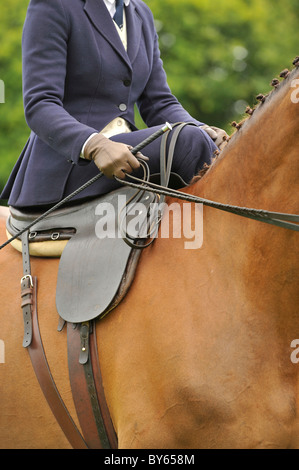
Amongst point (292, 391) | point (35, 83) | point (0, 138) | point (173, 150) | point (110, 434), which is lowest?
point (110, 434)

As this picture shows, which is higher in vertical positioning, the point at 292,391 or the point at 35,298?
the point at 35,298

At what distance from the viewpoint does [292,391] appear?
3328mm

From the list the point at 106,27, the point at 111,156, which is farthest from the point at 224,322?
the point at 106,27

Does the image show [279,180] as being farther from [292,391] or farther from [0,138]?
[0,138]

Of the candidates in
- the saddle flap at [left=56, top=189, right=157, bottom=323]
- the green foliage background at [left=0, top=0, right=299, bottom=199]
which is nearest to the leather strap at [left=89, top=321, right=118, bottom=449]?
the saddle flap at [left=56, top=189, right=157, bottom=323]

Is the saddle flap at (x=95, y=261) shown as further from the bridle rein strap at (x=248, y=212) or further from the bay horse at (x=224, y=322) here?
the bridle rein strap at (x=248, y=212)

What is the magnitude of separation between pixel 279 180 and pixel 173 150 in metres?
0.74

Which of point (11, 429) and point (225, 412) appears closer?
point (225, 412)

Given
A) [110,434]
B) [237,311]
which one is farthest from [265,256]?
[110,434]

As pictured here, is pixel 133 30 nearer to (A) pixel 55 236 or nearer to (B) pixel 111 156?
(B) pixel 111 156

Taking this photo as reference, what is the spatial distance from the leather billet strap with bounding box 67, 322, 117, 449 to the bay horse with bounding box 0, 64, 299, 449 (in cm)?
5

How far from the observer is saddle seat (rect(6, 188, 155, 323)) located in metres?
3.66

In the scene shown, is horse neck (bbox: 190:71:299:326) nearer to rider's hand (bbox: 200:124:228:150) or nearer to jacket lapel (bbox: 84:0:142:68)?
rider's hand (bbox: 200:124:228:150)

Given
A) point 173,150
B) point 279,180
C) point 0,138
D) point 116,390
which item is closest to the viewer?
point 279,180
